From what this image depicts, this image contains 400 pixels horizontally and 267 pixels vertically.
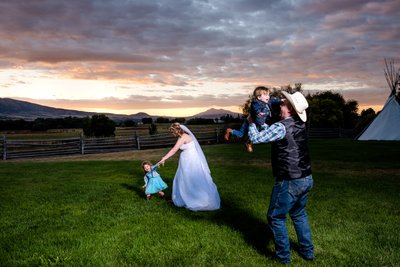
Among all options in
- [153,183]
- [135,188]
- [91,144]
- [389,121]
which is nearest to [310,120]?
[389,121]

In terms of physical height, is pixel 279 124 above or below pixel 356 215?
above

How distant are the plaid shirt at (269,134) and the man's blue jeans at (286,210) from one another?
704 mm

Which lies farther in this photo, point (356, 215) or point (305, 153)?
point (356, 215)

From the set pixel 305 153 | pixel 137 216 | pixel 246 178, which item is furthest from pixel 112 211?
pixel 246 178

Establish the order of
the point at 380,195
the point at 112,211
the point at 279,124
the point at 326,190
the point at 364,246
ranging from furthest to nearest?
the point at 326,190
the point at 380,195
the point at 112,211
the point at 364,246
the point at 279,124

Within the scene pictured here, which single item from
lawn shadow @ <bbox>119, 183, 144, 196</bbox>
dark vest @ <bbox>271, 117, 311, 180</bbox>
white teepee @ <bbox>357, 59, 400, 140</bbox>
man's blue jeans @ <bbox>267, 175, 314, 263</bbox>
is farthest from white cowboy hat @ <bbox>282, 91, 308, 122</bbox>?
white teepee @ <bbox>357, 59, 400, 140</bbox>

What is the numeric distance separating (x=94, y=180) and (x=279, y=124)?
10.3 metres

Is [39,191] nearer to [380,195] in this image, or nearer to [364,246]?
[364,246]

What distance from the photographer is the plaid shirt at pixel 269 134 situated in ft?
15.4

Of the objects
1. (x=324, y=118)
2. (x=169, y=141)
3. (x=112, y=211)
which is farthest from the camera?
(x=324, y=118)

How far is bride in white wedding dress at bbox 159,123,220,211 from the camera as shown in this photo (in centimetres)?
838

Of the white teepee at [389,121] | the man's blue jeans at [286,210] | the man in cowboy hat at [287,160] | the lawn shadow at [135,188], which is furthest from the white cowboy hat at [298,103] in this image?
the white teepee at [389,121]

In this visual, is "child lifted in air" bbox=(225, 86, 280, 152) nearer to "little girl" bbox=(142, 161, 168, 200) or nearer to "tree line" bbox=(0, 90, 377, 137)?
"little girl" bbox=(142, 161, 168, 200)

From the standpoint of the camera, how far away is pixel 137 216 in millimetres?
7789
